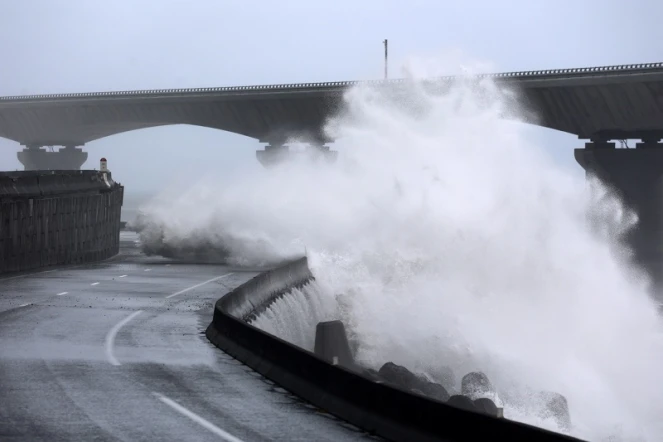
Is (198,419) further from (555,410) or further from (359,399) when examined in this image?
(555,410)

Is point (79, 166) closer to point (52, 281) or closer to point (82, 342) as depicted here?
point (52, 281)

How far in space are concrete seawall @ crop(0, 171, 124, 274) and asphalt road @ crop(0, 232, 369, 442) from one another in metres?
7.52

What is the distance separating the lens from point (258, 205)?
183ft

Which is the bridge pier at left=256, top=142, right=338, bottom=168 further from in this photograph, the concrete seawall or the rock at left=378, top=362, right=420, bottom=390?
the rock at left=378, top=362, right=420, bottom=390

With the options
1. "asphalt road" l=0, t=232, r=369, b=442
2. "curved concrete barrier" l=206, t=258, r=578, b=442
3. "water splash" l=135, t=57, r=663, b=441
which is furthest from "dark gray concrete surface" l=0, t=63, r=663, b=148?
"curved concrete barrier" l=206, t=258, r=578, b=442

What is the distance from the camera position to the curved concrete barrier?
34.4ft

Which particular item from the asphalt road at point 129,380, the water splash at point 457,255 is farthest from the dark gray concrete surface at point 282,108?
the asphalt road at point 129,380

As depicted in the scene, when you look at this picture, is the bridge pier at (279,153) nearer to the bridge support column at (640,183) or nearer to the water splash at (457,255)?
the bridge support column at (640,183)

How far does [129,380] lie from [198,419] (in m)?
3.10

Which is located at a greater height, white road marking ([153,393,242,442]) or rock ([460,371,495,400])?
white road marking ([153,393,242,442])

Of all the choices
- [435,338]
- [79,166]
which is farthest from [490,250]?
[79,166]

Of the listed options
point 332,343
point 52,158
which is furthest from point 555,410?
point 52,158

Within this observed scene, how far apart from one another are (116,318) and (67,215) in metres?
19.3

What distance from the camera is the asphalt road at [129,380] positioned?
12.2m
